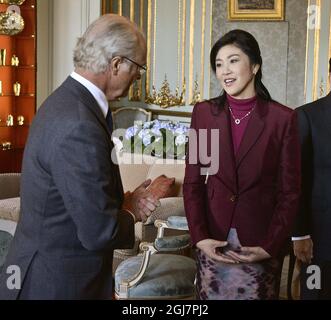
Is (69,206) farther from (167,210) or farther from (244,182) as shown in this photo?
(167,210)

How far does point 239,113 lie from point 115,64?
593mm

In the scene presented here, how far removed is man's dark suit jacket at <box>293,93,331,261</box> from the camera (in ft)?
7.49

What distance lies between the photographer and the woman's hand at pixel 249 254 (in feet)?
7.16

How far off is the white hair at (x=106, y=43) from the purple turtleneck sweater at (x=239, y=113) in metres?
0.54

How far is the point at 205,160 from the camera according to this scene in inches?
90.3

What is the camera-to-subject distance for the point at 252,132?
86.2 inches

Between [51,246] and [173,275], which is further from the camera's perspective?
[173,275]

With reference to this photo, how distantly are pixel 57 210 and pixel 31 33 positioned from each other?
5974 millimetres

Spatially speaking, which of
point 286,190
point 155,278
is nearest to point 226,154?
point 286,190

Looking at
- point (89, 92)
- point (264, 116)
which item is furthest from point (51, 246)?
point (264, 116)
